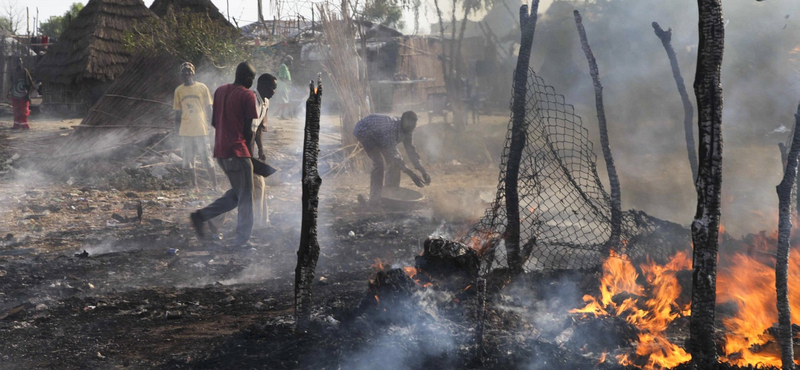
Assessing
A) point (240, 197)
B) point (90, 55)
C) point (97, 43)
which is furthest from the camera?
point (97, 43)

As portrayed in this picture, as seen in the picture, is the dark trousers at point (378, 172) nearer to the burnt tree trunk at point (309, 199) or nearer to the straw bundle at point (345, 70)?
the straw bundle at point (345, 70)

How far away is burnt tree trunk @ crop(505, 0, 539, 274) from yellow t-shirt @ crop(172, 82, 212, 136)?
5.21m

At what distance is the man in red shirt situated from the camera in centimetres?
544

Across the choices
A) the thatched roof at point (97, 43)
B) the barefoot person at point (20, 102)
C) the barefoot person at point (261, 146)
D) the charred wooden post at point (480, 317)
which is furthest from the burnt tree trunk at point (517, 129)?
the thatched roof at point (97, 43)

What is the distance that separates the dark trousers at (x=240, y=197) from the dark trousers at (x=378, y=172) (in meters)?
2.06

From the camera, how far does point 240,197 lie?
560 cm

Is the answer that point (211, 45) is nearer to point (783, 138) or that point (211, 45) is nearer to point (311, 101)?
point (311, 101)

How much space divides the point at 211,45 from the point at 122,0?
6.35m

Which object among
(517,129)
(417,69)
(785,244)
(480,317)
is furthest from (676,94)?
(480,317)

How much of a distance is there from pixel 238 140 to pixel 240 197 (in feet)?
1.87

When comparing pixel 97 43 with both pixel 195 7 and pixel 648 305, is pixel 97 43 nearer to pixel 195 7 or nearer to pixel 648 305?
pixel 195 7

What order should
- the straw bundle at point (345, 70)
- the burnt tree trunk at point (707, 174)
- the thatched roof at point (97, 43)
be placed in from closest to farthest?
the burnt tree trunk at point (707, 174), the straw bundle at point (345, 70), the thatched roof at point (97, 43)

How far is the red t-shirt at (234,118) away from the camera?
5426mm

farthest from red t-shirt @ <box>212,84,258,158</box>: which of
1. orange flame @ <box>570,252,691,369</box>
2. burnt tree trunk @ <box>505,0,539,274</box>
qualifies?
orange flame @ <box>570,252,691,369</box>
